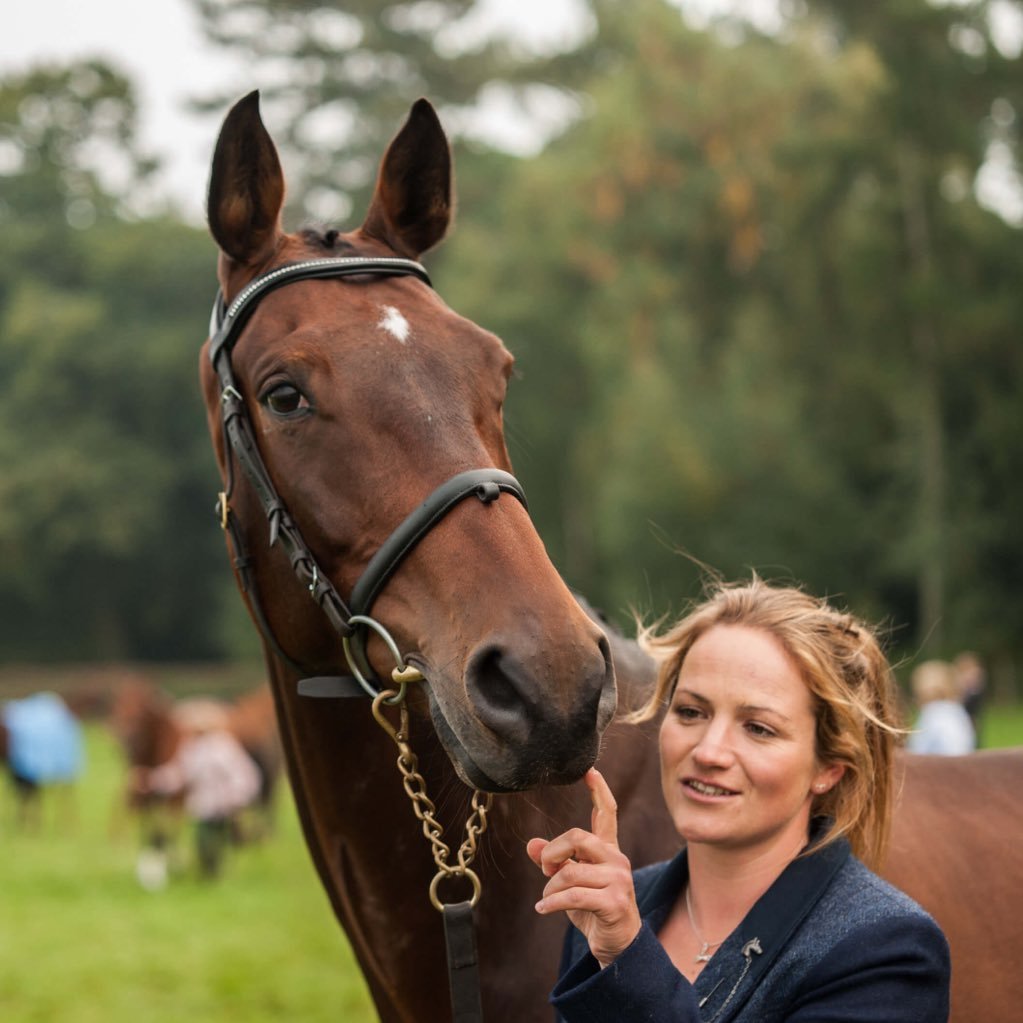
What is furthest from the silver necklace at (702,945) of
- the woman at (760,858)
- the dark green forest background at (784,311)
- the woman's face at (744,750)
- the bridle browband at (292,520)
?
the dark green forest background at (784,311)

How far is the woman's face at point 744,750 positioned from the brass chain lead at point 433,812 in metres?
0.42

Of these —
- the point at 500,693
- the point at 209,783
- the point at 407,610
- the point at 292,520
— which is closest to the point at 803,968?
the point at 500,693

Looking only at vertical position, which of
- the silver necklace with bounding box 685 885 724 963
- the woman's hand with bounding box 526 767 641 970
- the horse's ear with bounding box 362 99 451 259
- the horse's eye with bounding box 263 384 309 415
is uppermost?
the horse's ear with bounding box 362 99 451 259

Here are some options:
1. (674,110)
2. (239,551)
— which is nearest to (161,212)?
(674,110)

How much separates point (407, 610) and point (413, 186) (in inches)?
46.5

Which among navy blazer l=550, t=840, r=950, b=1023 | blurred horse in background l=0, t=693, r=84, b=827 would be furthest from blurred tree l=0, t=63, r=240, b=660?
navy blazer l=550, t=840, r=950, b=1023

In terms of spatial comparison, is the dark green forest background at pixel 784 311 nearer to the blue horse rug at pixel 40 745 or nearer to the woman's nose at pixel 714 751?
the blue horse rug at pixel 40 745

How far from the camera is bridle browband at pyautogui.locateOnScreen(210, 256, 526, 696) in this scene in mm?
2334

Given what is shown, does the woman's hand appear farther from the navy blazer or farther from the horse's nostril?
the horse's nostril

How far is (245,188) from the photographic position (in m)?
2.82

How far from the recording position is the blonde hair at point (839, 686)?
2271mm

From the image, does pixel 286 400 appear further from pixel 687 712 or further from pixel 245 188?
pixel 687 712

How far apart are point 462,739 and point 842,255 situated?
26111 millimetres

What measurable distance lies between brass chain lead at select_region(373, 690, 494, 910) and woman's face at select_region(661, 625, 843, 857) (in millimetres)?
417
